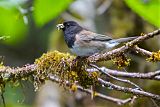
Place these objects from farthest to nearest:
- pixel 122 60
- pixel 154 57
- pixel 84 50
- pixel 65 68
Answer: pixel 84 50 < pixel 65 68 < pixel 122 60 < pixel 154 57

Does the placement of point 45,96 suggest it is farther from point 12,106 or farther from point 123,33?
point 123,33

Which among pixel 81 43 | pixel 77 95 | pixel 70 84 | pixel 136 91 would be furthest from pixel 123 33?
pixel 136 91

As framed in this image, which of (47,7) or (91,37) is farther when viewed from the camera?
(91,37)

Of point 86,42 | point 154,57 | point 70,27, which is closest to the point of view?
point 154,57

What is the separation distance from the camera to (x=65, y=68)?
304 cm

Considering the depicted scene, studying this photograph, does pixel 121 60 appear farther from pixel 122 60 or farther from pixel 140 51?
pixel 140 51

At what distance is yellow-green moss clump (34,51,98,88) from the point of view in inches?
119

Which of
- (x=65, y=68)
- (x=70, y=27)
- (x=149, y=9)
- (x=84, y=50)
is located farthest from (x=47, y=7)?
(x=70, y=27)

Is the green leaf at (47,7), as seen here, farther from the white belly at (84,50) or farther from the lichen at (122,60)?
the white belly at (84,50)

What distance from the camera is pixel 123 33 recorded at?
5004 millimetres

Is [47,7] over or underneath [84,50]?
over

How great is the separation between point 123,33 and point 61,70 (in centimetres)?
210

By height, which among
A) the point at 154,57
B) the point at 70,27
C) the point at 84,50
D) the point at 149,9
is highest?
the point at 70,27

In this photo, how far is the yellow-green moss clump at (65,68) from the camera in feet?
9.95
